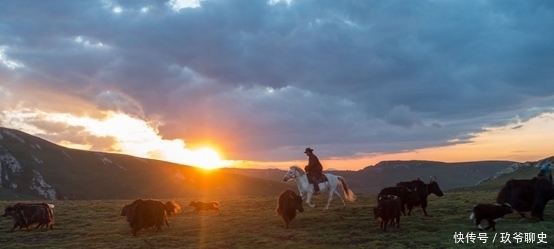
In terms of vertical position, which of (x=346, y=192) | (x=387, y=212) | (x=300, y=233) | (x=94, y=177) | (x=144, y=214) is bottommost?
(x=300, y=233)

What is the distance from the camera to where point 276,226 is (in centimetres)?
1894

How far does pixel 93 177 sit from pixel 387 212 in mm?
143516

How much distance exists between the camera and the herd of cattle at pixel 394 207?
1655 centimetres

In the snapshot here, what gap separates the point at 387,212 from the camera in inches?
653

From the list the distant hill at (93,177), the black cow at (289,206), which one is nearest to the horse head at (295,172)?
the black cow at (289,206)

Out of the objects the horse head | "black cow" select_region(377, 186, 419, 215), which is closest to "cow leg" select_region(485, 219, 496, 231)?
"black cow" select_region(377, 186, 419, 215)

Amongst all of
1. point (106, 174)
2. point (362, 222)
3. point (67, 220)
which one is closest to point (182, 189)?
point (106, 174)

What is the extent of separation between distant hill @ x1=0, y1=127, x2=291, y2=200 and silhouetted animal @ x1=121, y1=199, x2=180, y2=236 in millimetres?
104982

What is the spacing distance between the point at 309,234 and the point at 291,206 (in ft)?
8.24

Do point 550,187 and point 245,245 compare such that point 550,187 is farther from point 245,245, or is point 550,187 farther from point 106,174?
point 106,174

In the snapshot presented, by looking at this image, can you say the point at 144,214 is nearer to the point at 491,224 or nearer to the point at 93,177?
the point at 491,224

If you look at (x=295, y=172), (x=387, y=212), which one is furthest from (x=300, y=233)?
(x=295, y=172)

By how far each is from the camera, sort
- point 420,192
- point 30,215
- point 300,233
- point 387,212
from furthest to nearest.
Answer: point 30,215 < point 420,192 < point 300,233 < point 387,212

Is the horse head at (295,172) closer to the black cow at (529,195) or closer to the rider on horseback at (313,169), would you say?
the rider on horseback at (313,169)
